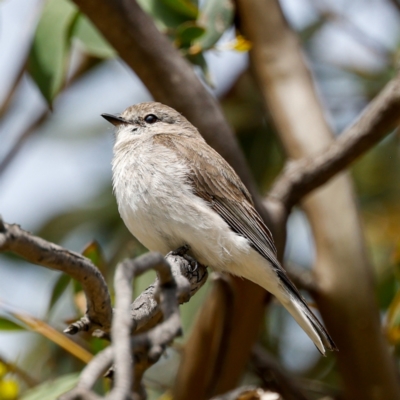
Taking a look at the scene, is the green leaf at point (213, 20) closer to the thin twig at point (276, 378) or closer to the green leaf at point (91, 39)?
the green leaf at point (91, 39)

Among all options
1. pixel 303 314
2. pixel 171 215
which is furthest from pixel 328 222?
pixel 171 215

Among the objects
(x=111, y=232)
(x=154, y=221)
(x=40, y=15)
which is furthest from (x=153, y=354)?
(x=111, y=232)

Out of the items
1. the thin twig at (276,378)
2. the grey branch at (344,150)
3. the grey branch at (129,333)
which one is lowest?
the thin twig at (276,378)

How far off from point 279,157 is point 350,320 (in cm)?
197

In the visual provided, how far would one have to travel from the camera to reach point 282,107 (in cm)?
403

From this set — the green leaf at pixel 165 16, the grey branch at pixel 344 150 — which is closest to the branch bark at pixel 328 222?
the grey branch at pixel 344 150

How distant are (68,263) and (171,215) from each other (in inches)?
47.5

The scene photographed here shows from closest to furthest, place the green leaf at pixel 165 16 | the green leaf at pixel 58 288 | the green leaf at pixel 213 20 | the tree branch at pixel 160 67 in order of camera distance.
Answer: the tree branch at pixel 160 67
the green leaf at pixel 58 288
the green leaf at pixel 213 20
the green leaf at pixel 165 16

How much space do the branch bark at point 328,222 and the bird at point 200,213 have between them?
771 millimetres

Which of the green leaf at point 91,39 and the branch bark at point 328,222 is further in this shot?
the green leaf at point 91,39

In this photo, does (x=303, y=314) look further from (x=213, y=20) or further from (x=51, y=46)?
(x=51, y=46)

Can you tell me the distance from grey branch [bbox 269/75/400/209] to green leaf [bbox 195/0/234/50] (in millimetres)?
784

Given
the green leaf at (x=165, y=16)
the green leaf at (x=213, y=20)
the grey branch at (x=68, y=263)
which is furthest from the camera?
the green leaf at (x=165, y=16)

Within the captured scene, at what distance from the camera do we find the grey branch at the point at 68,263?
1.34 metres
